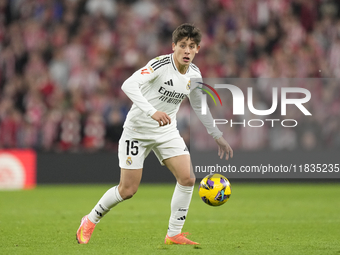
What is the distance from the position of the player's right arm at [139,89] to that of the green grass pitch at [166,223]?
1324 millimetres

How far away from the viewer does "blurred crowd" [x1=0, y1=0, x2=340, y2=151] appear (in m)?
14.4

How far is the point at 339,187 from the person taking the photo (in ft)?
44.8

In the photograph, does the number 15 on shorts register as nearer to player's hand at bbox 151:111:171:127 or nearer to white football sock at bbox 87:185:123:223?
white football sock at bbox 87:185:123:223

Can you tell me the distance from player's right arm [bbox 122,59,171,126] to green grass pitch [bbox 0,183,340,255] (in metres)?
1.32

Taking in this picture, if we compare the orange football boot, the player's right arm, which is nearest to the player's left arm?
the player's right arm

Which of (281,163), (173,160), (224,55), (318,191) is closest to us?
(173,160)

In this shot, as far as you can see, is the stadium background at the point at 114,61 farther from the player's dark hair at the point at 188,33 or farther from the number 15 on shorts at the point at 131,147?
the player's dark hair at the point at 188,33

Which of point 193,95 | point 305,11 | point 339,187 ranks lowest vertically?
point 339,187

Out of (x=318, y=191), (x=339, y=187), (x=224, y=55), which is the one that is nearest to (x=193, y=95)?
(x=318, y=191)

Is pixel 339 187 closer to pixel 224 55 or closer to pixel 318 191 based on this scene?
pixel 318 191

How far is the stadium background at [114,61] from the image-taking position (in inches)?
565

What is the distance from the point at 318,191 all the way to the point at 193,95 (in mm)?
7516

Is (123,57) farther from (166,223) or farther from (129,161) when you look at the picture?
(129,161)

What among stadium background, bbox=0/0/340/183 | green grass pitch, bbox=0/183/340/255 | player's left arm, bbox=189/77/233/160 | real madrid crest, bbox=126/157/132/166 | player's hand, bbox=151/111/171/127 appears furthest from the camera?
stadium background, bbox=0/0/340/183
